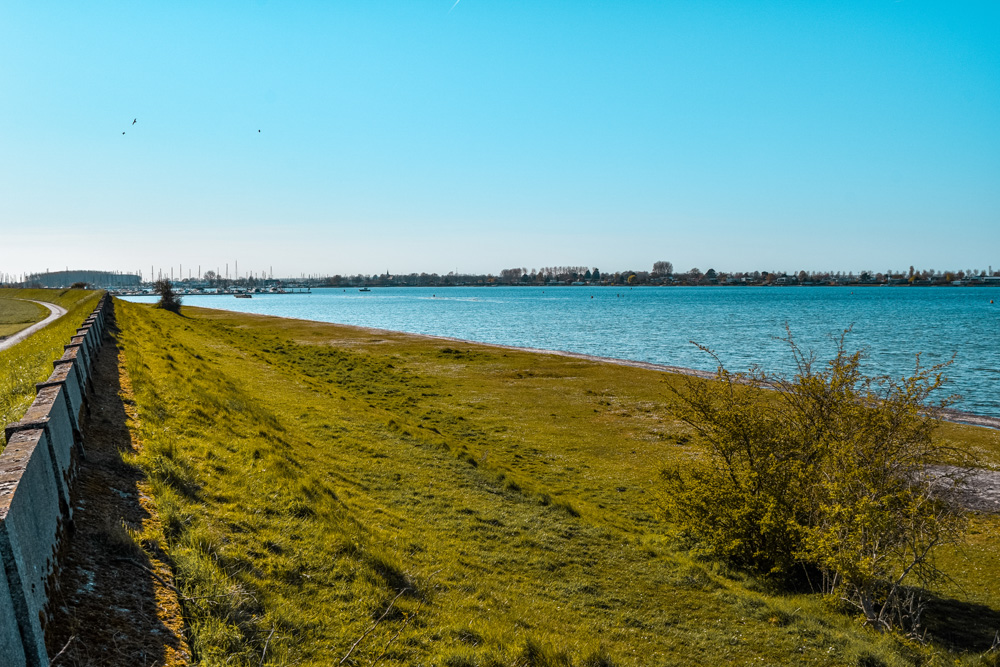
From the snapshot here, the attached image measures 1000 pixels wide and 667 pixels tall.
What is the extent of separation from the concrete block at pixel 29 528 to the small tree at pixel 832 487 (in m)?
11.5

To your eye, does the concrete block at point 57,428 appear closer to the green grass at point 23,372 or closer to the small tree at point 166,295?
the green grass at point 23,372

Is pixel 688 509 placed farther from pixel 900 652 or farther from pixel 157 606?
pixel 157 606

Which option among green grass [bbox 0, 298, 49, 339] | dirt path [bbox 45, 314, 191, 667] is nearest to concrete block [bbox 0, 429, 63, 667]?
dirt path [bbox 45, 314, 191, 667]

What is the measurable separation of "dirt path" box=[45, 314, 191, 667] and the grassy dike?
24 centimetres

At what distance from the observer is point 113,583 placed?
5.89 meters

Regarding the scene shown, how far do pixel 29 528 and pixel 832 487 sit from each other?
11.7 metres

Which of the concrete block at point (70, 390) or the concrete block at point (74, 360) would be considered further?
the concrete block at point (74, 360)

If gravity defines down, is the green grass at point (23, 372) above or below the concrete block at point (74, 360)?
below

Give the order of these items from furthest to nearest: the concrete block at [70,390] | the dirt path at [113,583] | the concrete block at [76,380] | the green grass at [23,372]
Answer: the concrete block at [76,380] → the green grass at [23,372] → the concrete block at [70,390] → the dirt path at [113,583]

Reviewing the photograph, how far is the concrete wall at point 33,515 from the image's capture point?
4.02 m

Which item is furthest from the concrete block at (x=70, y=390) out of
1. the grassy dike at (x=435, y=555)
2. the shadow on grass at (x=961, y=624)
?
the shadow on grass at (x=961, y=624)

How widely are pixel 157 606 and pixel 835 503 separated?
1096 centimetres

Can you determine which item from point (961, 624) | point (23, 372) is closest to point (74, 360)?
point (23, 372)

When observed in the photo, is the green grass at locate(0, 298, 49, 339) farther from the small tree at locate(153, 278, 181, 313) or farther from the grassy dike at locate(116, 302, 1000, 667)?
the small tree at locate(153, 278, 181, 313)
